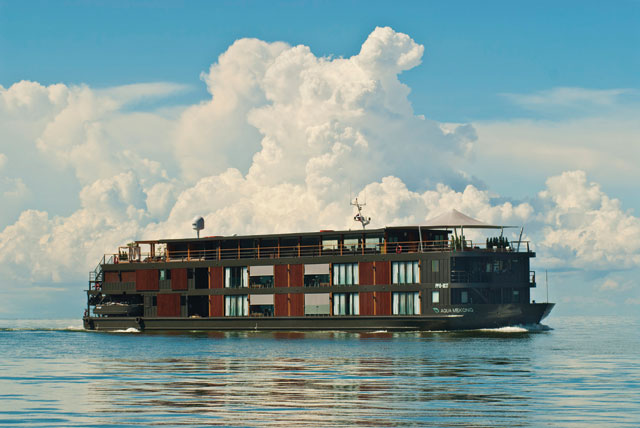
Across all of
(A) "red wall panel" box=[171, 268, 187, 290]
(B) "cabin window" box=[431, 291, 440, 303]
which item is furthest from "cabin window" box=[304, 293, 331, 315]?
(A) "red wall panel" box=[171, 268, 187, 290]

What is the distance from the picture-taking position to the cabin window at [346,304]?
233 feet

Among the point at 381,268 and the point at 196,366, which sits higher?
the point at 381,268

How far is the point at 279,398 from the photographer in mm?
29422

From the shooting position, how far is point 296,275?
241ft

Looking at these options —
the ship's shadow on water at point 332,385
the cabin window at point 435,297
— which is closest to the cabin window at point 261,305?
the cabin window at point 435,297

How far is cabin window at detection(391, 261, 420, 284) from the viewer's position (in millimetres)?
68125

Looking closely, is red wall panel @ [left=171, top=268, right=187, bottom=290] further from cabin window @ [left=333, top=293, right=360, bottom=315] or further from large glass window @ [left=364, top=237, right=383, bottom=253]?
large glass window @ [left=364, top=237, right=383, bottom=253]

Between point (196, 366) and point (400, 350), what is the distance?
12657 millimetres

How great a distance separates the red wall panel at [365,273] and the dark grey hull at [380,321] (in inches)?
107

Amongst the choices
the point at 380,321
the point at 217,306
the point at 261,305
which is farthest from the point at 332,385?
the point at 217,306

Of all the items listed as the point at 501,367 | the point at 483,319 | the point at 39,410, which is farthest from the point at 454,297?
the point at 39,410

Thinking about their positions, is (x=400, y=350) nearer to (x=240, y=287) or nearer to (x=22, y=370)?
(x=22, y=370)

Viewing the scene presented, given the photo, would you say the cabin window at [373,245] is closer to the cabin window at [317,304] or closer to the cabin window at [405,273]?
the cabin window at [405,273]

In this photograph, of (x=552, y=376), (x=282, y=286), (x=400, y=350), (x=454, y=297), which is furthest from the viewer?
(x=282, y=286)
